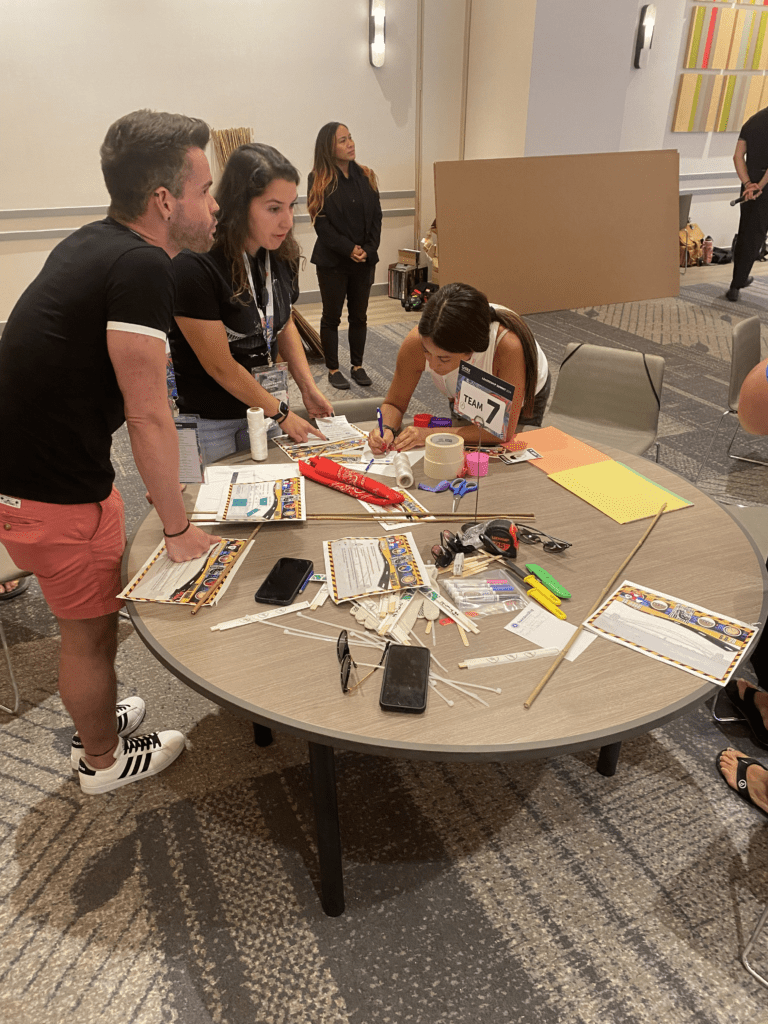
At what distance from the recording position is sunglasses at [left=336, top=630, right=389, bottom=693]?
1.24 metres

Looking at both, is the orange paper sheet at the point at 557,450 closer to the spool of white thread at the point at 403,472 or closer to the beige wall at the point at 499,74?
the spool of white thread at the point at 403,472

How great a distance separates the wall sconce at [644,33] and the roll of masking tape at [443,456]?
20.7ft

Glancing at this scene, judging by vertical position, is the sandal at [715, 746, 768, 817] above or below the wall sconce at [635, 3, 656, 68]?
below

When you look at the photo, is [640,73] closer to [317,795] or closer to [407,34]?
[407,34]

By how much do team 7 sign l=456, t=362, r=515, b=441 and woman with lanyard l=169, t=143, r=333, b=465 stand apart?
22.9 inches

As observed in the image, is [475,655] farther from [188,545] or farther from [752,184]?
[752,184]

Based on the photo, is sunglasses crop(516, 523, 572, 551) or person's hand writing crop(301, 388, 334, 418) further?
person's hand writing crop(301, 388, 334, 418)

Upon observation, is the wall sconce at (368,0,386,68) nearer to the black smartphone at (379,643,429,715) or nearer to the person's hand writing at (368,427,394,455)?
the person's hand writing at (368,427,394,455)

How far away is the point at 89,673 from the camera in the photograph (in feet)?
5.47

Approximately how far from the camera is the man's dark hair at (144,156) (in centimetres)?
132

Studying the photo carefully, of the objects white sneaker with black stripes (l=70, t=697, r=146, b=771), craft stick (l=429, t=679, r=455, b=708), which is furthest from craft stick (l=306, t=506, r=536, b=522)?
white sneaker with black stripes (l=70, t=697, r=146, b=771)

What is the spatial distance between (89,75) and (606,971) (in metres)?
6.24

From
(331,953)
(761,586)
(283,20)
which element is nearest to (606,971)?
(331,953)

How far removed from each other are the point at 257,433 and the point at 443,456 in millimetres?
558
